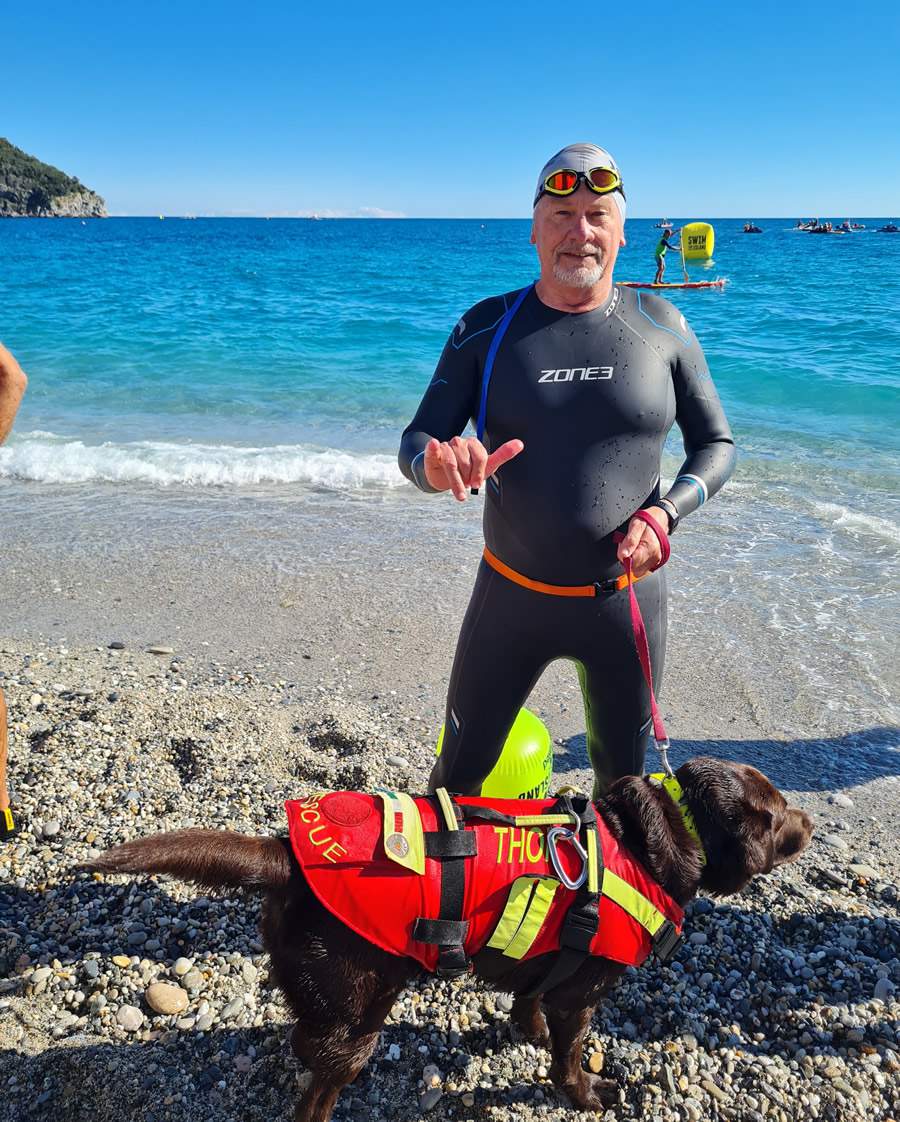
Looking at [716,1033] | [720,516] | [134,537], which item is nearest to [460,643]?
[716,1033]

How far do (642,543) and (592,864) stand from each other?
0.99 meters

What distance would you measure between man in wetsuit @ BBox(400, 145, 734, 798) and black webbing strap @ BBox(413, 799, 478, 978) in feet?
2.61

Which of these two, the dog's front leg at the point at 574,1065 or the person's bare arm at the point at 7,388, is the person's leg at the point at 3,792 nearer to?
the person's bare arm at the point at 7,388

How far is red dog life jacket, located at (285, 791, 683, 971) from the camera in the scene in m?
2.00

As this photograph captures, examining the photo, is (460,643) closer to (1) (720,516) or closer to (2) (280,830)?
(2) (280,830)

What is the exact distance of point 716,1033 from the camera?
266 cm

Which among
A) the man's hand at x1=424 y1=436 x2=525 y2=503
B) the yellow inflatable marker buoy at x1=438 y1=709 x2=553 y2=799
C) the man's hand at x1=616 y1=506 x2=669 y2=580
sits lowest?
the yellow inflatable marker buoy at x1=438 y1=709 x2=553 y2=799

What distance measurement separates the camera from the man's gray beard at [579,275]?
2.66 metres

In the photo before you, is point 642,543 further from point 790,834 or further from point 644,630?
point 790,834

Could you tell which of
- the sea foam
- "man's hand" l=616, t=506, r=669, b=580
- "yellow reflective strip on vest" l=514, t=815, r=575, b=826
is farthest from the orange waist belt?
the sea foam

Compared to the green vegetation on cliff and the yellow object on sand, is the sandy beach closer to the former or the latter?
the yellow object on sand

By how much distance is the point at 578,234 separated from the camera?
2.61 metres

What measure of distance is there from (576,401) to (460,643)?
3.17 feet

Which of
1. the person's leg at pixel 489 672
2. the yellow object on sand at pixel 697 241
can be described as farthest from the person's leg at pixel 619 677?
the yellow object on sand at pixel 697 241
